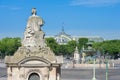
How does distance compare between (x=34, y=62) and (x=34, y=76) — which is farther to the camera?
(x=34, y=76)

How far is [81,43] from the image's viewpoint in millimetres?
195250

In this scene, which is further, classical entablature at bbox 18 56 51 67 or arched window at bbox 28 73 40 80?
arched window at bbox 28 73 40 80

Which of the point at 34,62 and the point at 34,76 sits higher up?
the point at 34,62

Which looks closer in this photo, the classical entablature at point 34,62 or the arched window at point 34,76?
the classical entablature at point 34,62

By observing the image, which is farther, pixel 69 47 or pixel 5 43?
pixel 69 47

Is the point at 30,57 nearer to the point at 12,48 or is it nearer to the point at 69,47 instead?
the point at 12,48

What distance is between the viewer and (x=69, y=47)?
186 meters

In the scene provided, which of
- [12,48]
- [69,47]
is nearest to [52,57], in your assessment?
[12,48]

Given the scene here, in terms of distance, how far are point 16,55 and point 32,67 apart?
1259mm

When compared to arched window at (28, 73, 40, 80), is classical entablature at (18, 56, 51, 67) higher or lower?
higher

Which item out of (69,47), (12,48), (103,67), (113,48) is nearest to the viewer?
(103,67)

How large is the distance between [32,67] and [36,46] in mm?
1332

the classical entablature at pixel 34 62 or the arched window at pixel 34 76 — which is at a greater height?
the classical entablature at pixel 34 62

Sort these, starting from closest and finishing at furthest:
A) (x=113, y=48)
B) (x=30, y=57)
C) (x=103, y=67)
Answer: (x=30, y=57)
(x=103, y=67)
(x=113, y=48)
